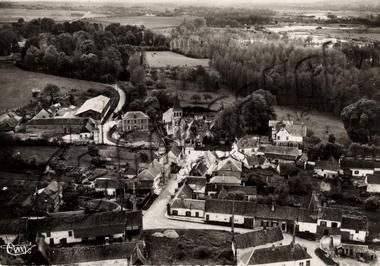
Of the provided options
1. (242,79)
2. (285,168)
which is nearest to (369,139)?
(285,168)

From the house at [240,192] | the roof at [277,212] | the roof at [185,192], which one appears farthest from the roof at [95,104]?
the roof at [277,212]

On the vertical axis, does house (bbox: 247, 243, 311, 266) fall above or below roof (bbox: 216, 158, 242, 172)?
below

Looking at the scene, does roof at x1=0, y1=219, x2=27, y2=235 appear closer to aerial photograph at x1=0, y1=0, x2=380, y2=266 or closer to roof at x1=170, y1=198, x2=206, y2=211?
aerial photograph at x1=0, y1=0, x2=380, y2=266

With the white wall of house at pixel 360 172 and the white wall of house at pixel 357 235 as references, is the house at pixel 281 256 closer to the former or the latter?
the white wall of house at pixel 357 235

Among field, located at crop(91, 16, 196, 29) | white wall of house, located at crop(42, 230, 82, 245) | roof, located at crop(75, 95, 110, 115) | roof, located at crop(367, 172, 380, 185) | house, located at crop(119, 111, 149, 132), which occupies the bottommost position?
white wall of house, located at crop(42, 230, 82, 245)

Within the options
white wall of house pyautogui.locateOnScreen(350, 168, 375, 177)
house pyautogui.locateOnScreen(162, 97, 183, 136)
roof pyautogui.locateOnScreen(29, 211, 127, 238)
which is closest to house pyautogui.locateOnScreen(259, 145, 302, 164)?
white wall of house pyautogui.locateOnScreen(350, 168, 375, 177)
